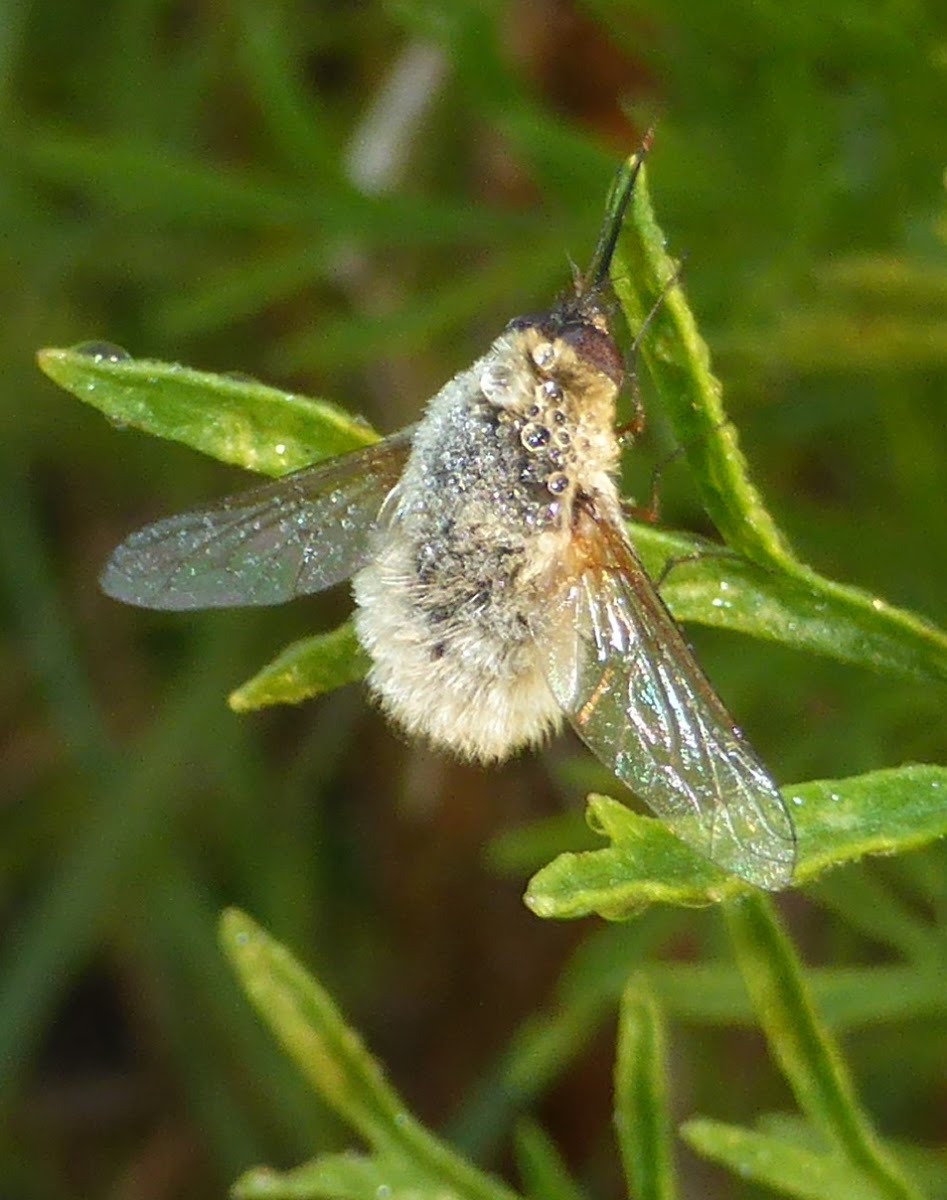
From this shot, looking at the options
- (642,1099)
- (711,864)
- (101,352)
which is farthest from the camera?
(642,1099)

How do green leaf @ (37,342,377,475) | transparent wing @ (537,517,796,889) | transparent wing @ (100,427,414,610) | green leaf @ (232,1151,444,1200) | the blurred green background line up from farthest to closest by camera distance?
the blurred green background < transparent wing @ (100,427,414,610) < green leaf @ (232,1151,444,1200) < green leaf @ (37,342,377,475) < transparent wing @ (537,517,796,889)

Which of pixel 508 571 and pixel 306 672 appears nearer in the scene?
pixel 306 672

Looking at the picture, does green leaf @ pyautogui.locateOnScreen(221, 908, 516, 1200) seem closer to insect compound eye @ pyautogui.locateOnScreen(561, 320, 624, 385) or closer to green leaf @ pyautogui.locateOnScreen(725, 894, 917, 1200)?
green leaf @ pyautogui.locateOnScreen(725, 894, 917, 1200)

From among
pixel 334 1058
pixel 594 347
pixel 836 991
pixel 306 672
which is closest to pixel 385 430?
pixel 836 991

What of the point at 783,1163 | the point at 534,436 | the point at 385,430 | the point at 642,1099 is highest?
the point at 385,430

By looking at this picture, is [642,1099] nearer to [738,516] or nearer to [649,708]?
[649,708]

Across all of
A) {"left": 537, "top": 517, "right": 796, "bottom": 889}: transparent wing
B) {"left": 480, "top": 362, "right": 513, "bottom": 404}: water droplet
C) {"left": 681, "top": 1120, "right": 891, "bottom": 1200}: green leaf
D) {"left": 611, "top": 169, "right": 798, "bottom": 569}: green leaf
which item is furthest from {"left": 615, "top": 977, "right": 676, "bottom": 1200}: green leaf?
{"left": 480, "top": 362, "right": 513, "bottom": 404}: water droplet
